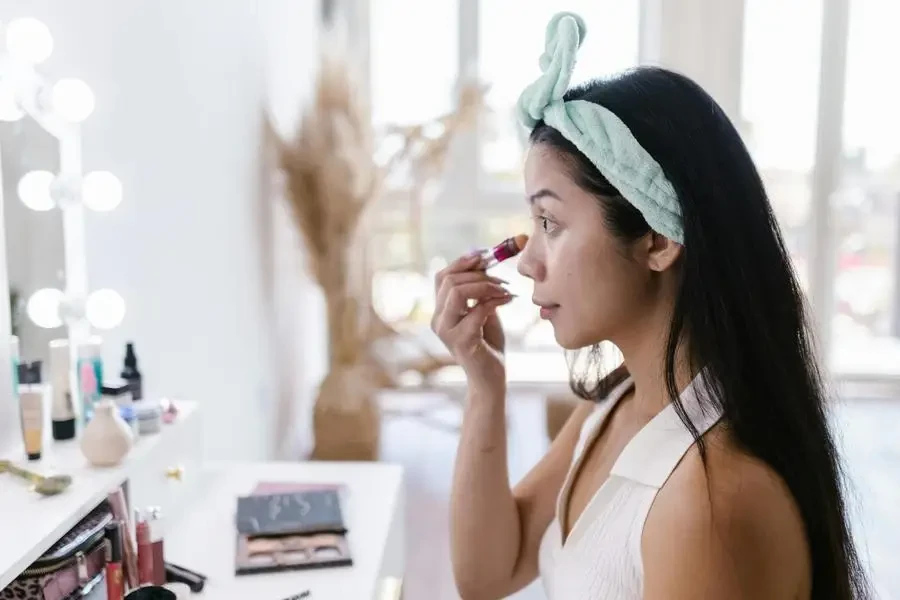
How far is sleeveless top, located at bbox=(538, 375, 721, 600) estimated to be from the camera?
0.81 metres

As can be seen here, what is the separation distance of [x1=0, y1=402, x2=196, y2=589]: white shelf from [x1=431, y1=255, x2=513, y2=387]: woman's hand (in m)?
0.44

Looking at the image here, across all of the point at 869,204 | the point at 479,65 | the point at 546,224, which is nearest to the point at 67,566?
the point at 546,224

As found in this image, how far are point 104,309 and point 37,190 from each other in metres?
0.22

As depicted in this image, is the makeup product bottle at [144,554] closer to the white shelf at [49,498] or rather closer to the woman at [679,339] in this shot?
the white shelf at [49,498]

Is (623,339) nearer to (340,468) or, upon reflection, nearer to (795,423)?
(795,423)

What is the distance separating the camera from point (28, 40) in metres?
1.17

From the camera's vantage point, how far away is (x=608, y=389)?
109cm

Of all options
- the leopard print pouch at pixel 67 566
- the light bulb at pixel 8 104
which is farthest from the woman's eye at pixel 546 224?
the light bulb at pixel 8 104

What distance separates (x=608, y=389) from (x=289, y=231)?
2015 mm

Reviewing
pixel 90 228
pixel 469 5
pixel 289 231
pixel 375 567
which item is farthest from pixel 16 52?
pixel 469 5

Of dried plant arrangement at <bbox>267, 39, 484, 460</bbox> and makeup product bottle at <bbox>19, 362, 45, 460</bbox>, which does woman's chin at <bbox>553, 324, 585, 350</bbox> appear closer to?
makeup product bottle at <bbox>19, 362, 45, 460</bbox>

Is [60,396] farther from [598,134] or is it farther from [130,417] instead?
[598,134]

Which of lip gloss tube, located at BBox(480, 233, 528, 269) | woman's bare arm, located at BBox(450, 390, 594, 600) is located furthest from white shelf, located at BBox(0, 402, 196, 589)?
lip gloss tube, located at BBox(480, 233, 528, 269)

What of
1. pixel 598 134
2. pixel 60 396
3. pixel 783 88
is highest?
pixel 783 88
